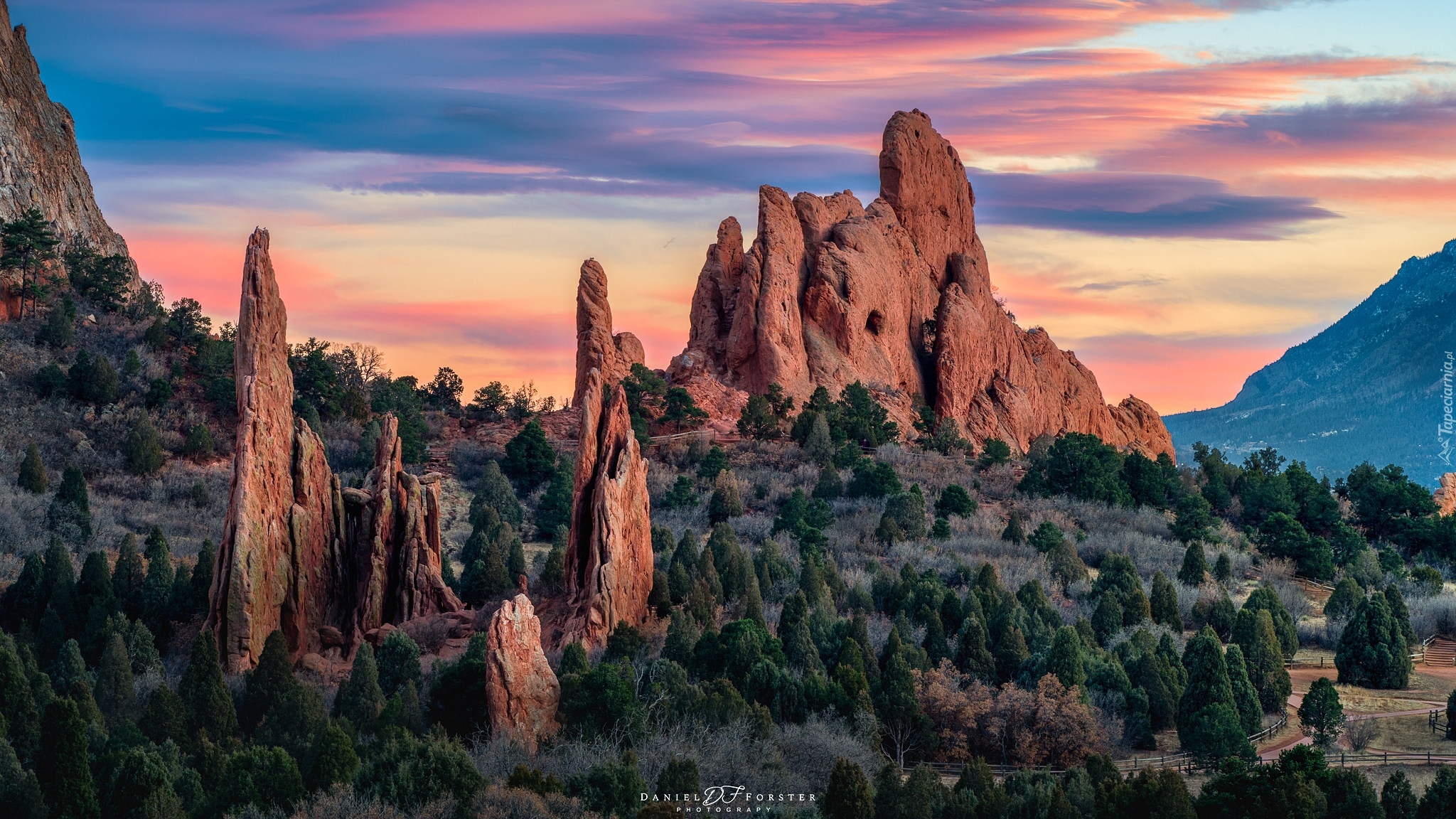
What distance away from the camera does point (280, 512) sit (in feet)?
133

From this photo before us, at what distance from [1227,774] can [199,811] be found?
1968 centimetres

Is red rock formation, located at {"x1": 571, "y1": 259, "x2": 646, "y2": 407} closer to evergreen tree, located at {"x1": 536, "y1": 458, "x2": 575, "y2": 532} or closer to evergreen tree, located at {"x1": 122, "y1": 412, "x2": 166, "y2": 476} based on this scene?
evergreen tree, located at {"x1": 536, "y1": 458, "x2": 575, "y2": 532}

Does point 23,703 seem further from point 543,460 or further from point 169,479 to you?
point 543,460

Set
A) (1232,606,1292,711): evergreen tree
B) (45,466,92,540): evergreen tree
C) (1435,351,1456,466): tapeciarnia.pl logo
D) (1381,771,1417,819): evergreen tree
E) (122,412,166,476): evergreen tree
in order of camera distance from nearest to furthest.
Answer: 1. (1381,771,1417,819): evergreen tree
2. (1232,606,1292,711): evergreen tree
3. (45,466,92,540): evergreen tree
4. (122,412,166,476): evergreen tree
5. (1435,351,1456,466): tapeciarnia.pl logo

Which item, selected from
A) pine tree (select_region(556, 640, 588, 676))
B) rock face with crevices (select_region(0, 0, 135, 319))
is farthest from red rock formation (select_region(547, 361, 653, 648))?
rock face with crevices (select_region(0, 0, 135, 319))

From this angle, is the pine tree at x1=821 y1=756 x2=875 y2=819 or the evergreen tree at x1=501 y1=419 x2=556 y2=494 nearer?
the pine tree at x1=821 y1=756 x2=875 y2=819

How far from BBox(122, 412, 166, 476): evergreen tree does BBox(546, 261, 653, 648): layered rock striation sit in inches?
997

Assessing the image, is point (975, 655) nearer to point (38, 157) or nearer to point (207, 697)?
point (207, 697)

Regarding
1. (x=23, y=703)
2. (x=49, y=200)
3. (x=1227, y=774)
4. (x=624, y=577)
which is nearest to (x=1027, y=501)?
(x=624, y=577)

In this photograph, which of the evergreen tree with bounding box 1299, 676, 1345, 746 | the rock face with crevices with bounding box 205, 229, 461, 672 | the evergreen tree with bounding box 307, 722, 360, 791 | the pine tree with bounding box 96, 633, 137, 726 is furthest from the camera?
the evergreen tree with bounding box 1299, 676, 1345, 746

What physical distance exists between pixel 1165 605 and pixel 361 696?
90.2 feet

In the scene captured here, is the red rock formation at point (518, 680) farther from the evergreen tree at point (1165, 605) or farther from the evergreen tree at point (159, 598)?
the evergreen tree at point (1165, 605)

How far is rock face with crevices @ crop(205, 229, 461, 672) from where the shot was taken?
39156 mm

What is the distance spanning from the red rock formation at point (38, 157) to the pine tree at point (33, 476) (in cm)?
3125
